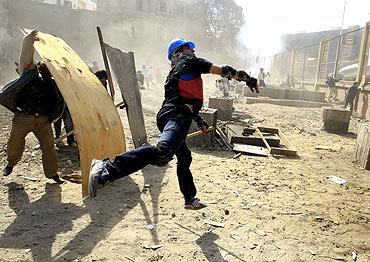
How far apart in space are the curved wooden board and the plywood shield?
41 cm

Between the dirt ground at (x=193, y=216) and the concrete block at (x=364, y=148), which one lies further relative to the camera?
the concrete block at (x=364, y=148)

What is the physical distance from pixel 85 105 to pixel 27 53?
102 centimetres

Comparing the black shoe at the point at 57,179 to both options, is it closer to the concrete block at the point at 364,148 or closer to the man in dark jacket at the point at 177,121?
the man in dark jacket at the point at 177,121

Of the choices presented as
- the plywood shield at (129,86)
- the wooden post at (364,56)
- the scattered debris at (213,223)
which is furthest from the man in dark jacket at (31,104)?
the wooden post at (364,56)

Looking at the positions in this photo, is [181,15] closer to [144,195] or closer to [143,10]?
[143,10]

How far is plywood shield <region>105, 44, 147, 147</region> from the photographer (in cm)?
509

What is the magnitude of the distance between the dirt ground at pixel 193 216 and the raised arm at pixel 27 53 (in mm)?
1636

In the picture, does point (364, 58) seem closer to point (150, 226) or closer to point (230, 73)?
point (230, 73)

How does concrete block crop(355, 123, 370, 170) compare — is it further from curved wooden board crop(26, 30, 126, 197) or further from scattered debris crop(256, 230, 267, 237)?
→ curved wooden board crop(26, 30, 126, 197)

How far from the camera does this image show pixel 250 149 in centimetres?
686

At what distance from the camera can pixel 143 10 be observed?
49531 mm

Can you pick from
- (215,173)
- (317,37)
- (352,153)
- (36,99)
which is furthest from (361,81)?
(317,37)

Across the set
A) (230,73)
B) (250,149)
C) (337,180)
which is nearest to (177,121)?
(230,73)

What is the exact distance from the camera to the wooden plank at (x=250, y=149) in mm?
6645
